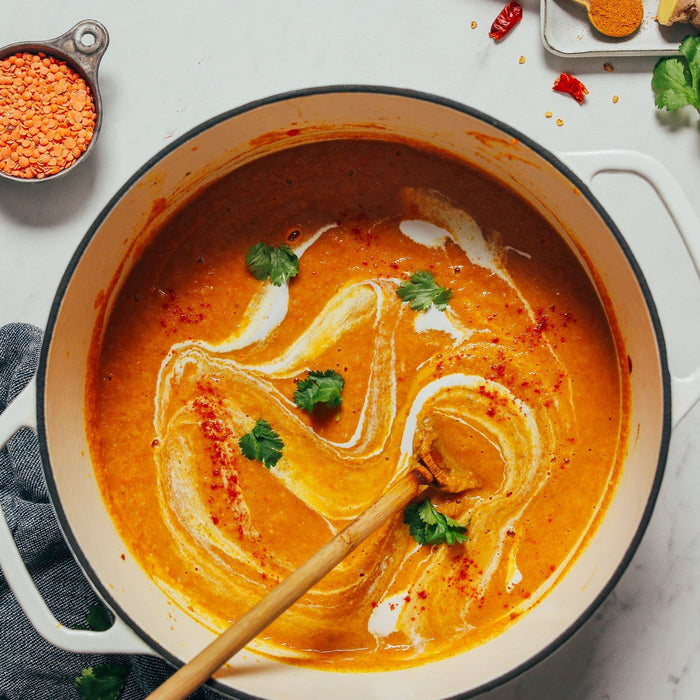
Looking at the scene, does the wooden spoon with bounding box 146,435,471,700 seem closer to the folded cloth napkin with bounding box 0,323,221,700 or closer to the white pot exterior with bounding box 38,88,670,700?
the white pot exterior with bounding box 38,88,670,700

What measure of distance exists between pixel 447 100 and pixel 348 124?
393 millimetres

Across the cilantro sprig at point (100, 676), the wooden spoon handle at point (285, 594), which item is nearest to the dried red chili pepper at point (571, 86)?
the wooden spoon handle at point (285, 594)

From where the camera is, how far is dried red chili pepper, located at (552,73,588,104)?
2.42m

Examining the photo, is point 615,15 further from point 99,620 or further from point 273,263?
point 99,620

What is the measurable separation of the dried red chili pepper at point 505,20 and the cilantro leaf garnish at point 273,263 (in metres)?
0.93

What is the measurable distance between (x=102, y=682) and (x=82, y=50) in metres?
1.92

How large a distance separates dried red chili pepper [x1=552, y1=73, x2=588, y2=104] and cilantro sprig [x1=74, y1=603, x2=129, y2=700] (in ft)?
6.93

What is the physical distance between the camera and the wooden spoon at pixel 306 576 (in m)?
1.88

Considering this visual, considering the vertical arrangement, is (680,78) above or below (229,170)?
above

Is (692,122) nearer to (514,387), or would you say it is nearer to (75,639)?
(514,387)

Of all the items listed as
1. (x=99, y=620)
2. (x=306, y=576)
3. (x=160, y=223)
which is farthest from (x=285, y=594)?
(x=160, y=223)

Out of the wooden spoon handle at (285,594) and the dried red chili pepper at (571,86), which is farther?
the dried red chili pepper at (571,86)

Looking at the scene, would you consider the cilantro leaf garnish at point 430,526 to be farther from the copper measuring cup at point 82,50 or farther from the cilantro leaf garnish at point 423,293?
the copper measuring cup at point 82,50

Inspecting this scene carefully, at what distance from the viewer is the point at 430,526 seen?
7.57 feet
